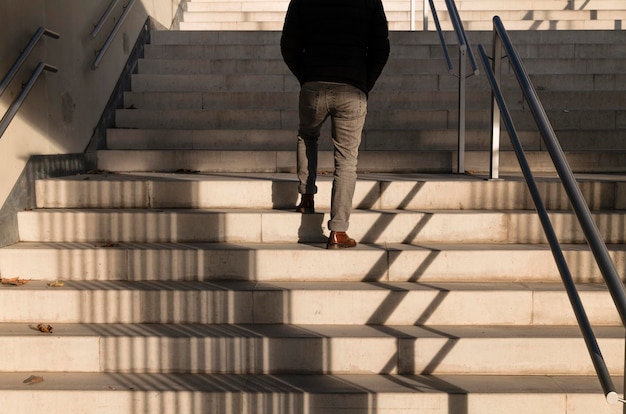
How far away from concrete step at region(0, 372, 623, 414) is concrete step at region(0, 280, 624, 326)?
466 millimetres

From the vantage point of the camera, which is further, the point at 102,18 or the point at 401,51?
the point at 401,51

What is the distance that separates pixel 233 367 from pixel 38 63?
2.68 metres

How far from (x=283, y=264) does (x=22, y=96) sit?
6.64 feet

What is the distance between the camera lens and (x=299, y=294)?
4180mm

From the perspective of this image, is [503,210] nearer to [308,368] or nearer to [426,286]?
[426,286]

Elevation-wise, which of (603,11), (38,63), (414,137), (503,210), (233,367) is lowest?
(233,367)

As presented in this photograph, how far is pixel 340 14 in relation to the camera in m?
4.43

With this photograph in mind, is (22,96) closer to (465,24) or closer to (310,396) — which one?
(310,396)

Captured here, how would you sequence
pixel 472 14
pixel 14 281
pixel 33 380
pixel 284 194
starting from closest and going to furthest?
pixel 33 380, pixel 14 281, pixel 284 194, pixel 472 14

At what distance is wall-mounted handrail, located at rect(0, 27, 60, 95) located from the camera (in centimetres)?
461

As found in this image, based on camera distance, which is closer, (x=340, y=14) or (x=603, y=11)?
(x=340, y=14)

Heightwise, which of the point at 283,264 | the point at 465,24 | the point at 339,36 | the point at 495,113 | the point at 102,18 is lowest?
the point at 283,264

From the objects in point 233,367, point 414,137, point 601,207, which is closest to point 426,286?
point 233,367

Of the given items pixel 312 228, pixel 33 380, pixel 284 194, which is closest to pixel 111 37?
pixel 284 194
